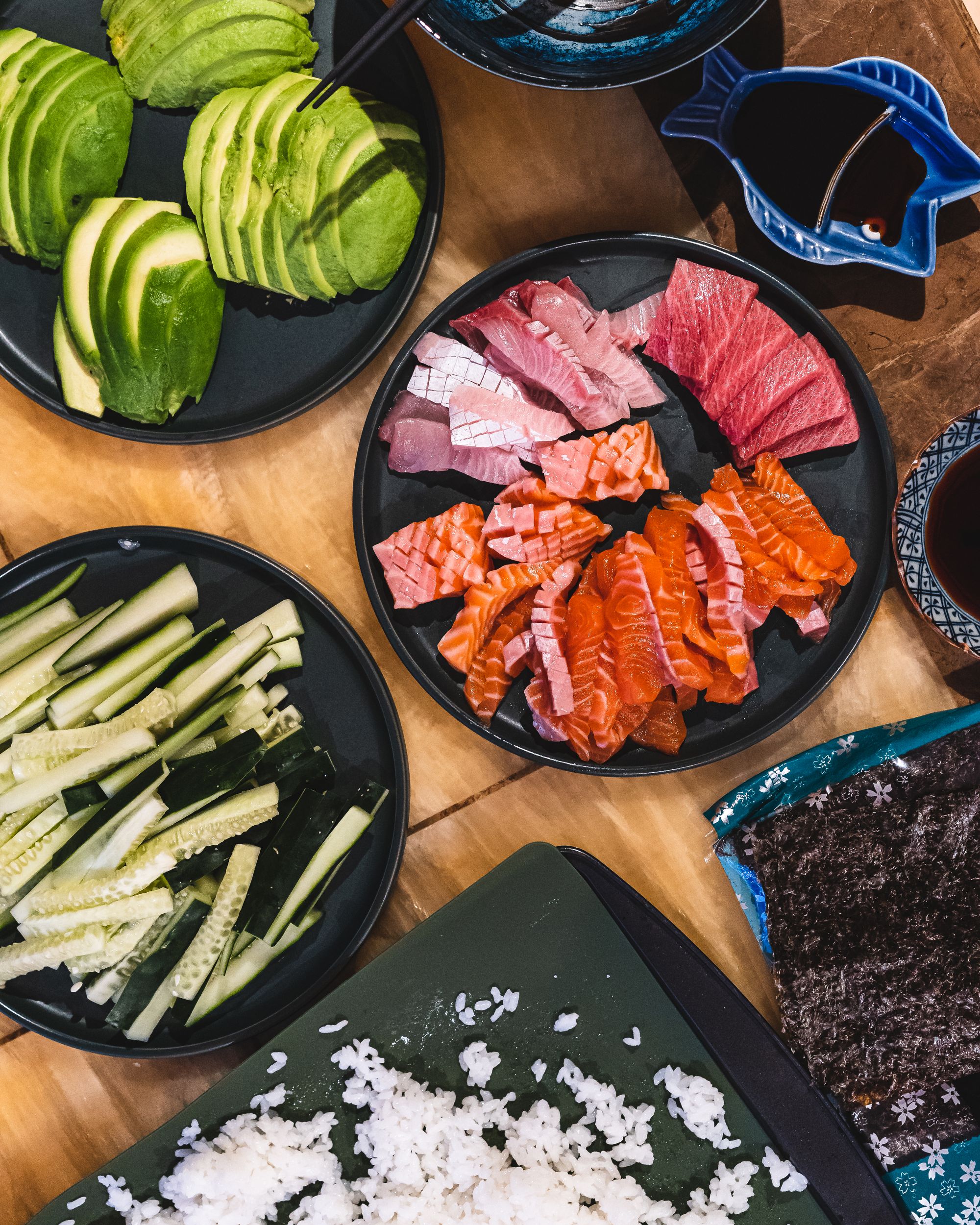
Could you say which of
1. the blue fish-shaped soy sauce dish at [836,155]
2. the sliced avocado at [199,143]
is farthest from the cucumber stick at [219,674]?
the blue fish-shaped soy sauce dish at [836,155]

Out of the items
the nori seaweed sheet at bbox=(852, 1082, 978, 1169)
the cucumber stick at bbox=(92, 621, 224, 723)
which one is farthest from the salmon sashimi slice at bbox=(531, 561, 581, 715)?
the nori seaweed sheet at bbox=(852, 1082, 978, 1169)

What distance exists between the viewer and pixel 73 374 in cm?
223

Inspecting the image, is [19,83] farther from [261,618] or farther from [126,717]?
[126,717]

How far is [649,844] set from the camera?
2.45 metres

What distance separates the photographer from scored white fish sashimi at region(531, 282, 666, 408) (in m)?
2.19

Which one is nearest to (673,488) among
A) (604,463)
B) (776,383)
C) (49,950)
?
(604,463)

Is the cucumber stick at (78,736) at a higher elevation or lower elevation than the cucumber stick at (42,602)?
lower

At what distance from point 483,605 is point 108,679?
3.22ft

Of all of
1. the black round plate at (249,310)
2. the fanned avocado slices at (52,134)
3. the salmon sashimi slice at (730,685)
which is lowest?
the salmon sashimi slice at (730,685)

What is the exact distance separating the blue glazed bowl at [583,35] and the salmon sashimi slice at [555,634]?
1.14 metres

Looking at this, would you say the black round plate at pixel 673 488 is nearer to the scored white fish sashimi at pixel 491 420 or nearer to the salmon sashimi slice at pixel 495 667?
the salmon sashimi slice at pixel 495 667

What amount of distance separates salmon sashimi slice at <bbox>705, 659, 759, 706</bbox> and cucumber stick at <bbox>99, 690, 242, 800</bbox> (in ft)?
4.09

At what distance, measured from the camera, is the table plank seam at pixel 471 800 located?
244 cm

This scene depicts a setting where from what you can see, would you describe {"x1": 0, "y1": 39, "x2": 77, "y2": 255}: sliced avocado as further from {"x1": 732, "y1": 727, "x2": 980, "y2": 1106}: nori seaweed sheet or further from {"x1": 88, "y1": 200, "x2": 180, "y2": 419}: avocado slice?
{"x1": 732, "y1": 727, "x2": 980, "y2": 1106}: nori seaweed sheet
